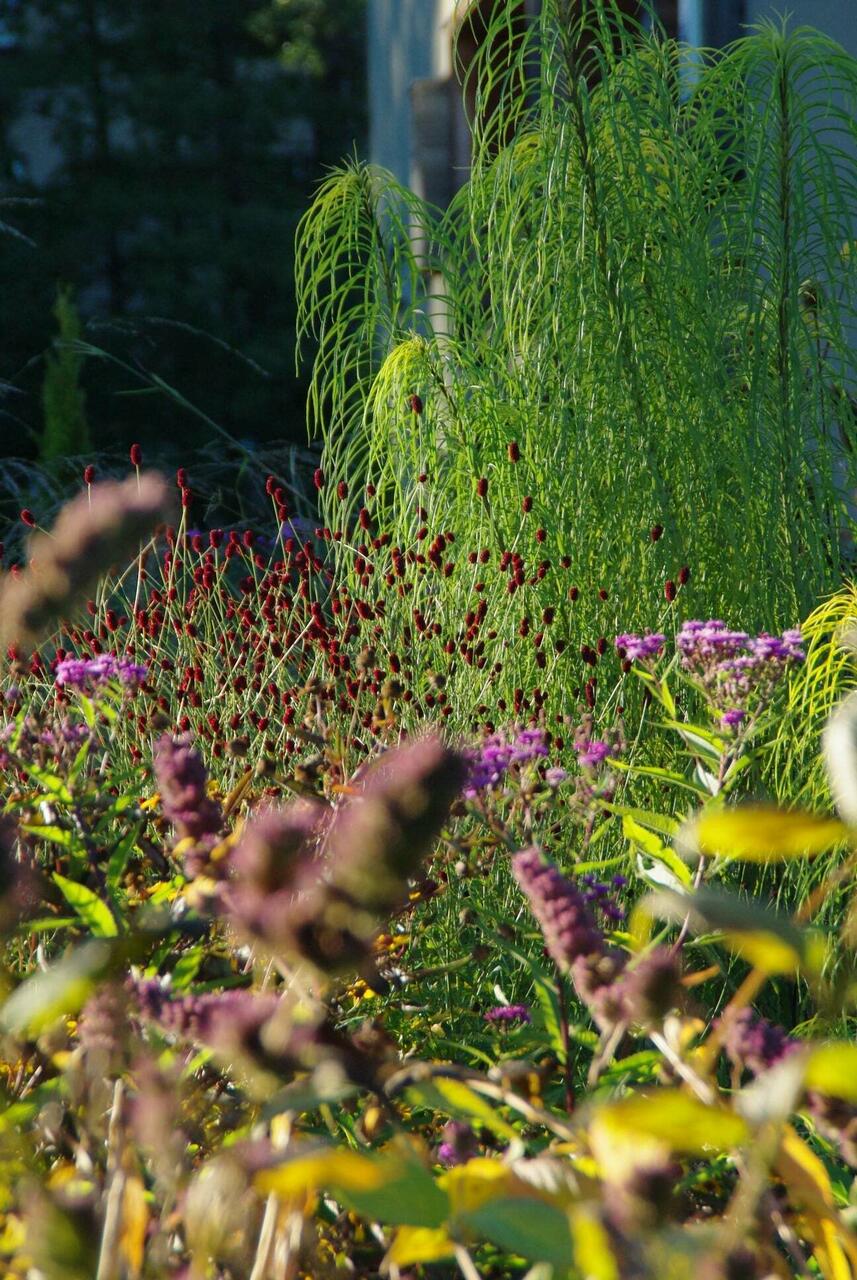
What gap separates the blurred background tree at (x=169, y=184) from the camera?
11.3 metres

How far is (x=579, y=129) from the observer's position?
255 cm

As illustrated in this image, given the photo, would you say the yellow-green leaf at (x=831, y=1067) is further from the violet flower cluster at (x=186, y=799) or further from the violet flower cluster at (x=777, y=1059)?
the violet flower cluster at (x=186, y=799)

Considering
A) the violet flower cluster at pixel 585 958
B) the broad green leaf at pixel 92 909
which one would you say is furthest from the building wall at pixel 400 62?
the violet flower cluster at pixel 585 958

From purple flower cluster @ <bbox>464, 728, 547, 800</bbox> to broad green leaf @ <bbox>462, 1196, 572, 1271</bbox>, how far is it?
0.73 metres

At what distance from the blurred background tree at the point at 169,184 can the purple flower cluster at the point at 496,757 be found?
31.4 feet

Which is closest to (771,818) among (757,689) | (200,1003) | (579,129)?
(200,1003)

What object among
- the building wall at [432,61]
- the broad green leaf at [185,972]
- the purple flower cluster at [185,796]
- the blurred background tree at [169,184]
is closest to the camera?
the purple flower cluster at [185,796]

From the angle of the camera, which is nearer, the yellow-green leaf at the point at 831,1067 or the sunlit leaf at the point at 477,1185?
the yellow-green leaf at the point at 831,1067

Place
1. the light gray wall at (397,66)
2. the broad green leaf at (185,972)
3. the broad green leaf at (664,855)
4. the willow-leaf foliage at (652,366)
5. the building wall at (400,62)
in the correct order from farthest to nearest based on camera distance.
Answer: the light gray wall at (397,66) < the building wall at (400,62) < the willow-leaf foliage at (652,366) < the broad green leaf at (664,855) < the broad green leaf at (185,972)

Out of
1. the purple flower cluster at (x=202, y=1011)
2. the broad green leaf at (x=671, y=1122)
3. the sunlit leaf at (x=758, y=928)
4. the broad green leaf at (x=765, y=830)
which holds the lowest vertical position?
the purple flower cluster at (x=202, y=1011)

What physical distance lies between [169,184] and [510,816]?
37.6 ft

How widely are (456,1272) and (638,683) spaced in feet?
5.15


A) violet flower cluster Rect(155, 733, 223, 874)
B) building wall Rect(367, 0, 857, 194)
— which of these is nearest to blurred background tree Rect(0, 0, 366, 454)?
building wall Rect(367, 0, 857, 194)

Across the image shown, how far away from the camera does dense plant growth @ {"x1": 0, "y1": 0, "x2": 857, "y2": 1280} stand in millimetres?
656
